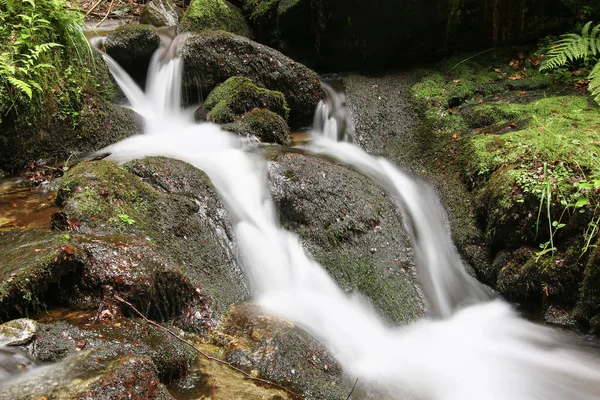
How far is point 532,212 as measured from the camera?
436 centimetres

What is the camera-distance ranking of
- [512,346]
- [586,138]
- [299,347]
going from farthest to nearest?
[586,138] < [512,346] < [299,347]

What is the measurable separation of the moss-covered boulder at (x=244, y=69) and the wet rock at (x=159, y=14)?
10.2ft

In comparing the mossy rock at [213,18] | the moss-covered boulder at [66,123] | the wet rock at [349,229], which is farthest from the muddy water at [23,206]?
the mossy rock at [213,18]

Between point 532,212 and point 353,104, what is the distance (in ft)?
13.4

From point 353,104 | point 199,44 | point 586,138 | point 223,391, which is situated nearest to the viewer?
point 223,391

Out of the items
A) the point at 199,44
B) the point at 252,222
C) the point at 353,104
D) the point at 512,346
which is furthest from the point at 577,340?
the point at 199,44

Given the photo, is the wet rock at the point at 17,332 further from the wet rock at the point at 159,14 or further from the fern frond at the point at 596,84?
the wet rock at the point at 159,14

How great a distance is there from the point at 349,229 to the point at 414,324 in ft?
3.98

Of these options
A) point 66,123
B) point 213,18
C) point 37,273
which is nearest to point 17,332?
point 37,273

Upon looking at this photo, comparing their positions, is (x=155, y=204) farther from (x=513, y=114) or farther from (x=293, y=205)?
(x=513, y=114)

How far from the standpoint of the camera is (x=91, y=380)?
1.87m

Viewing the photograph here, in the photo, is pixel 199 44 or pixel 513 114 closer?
pixel 513 114

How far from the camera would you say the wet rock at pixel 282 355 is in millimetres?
2707

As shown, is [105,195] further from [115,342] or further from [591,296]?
[591,296]
